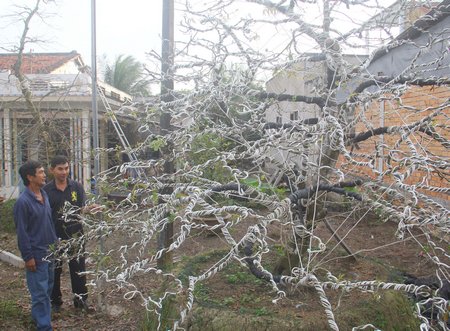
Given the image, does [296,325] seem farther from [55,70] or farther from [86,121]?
[55,70]

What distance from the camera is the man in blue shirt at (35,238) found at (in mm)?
3967

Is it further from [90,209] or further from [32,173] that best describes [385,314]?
[32,173]

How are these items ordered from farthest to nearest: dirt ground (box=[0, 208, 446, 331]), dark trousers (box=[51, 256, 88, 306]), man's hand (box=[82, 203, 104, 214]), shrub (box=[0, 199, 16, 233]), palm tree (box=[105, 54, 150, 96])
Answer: palm tree (box=[105, 54, 150, 96]), shrub (box=[0, 199, 16, 233]), dark trousers (box=[51, 256, 88, 306]), man's hand (box=[82, 203, 104, 214]), dirt ground (box=[0, 208, 446, 331])

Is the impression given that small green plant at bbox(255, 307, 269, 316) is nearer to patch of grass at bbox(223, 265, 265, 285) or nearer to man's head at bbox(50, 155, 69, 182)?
patch of grass at bbox(223, 265, 265, 285)

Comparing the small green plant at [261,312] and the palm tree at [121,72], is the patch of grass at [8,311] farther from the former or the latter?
the palm tree at [121,72]

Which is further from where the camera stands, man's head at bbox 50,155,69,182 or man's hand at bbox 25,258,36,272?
man's head at bbox 50,155,69,182

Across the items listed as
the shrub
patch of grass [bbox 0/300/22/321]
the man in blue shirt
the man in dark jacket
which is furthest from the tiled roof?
patch of grass [bbox 0/300/22/321]

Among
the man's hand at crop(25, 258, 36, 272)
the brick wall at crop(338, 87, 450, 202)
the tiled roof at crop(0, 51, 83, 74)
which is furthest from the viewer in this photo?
the tiled roof at crop(0, 51, 83, 74)

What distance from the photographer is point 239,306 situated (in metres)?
2.97

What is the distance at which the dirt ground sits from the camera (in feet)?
8.72

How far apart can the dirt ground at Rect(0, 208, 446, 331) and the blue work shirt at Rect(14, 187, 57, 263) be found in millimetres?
900

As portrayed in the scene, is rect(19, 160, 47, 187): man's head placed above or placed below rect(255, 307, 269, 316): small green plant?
above

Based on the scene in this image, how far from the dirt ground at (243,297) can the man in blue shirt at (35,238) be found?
19.1 inches

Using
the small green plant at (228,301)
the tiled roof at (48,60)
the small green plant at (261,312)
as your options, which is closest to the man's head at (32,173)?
the small green plant at (228,301)
